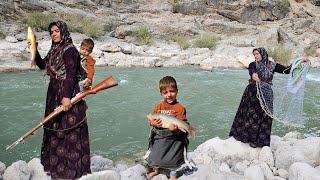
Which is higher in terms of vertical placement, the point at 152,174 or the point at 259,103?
the point at 259,103

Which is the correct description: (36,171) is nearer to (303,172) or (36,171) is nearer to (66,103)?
(66,103)

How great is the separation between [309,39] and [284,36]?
2.02 m

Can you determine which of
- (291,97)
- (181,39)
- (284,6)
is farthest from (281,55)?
(291,97)

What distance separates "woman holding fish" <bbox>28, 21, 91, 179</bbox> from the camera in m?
2.43

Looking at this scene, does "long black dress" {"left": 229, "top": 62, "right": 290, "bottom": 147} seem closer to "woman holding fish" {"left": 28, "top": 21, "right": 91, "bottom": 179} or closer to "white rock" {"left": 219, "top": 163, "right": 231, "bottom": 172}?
"white rock" {"left": 219, "top": 163, "right": 231, "bottom": 172}

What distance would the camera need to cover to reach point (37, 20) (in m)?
16.5

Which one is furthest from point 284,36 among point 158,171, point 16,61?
point 158,171

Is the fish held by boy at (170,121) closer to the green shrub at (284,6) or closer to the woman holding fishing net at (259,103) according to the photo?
the woman holding fishing net at (259,103)

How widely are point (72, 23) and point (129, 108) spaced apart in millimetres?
11924

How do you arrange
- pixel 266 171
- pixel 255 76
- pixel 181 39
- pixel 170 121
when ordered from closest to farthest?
pixel 170 121, pixel 266 171, pixel 255 76, pixel 181 39

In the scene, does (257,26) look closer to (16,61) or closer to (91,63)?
(16,61)

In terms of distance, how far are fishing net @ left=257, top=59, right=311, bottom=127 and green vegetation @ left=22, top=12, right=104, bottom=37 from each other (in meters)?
14.4

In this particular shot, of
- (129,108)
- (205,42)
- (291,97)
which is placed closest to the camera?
(291,97)

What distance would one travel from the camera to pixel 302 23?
23.2m
